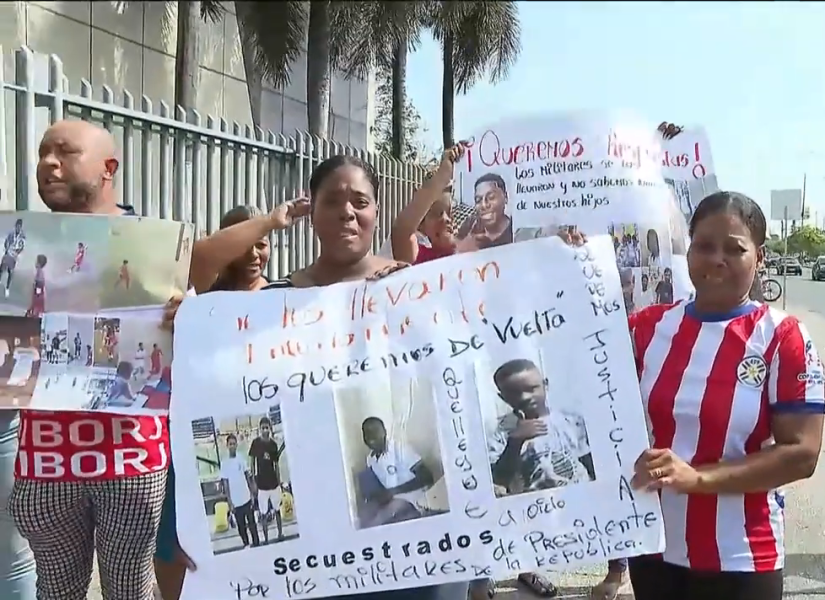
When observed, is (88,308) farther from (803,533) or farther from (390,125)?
(803,533)

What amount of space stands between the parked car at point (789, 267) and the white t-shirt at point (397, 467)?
8.80 feet

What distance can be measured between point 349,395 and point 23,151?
2.31 m

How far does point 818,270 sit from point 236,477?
323cm

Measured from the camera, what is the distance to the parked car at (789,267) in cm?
382

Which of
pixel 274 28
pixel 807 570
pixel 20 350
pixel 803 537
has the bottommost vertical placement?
pixel 807 570

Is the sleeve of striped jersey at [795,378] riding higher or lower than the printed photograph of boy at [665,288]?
lower

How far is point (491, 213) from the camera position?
9.52 feet

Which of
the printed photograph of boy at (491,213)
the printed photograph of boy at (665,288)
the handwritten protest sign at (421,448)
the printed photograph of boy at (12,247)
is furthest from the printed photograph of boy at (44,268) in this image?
the printed photograph of boy at (665,288)

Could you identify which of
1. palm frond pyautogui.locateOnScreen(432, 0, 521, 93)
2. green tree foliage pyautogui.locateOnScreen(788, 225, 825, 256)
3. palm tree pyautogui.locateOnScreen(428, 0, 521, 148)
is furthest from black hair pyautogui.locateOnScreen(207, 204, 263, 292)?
green tree foliage pyautogui.locateOnScreen(788, 225, 825, 256)

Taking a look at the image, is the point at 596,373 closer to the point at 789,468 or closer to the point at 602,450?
the point at 602,450

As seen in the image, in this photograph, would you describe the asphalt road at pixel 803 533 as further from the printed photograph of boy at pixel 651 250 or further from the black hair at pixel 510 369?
the black hair at pixel 510 369

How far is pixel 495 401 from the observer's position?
178 cm

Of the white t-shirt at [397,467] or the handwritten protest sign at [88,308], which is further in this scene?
the handwritten protest sign at [88,308]

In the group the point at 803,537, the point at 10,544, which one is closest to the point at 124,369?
the point at 10,544
